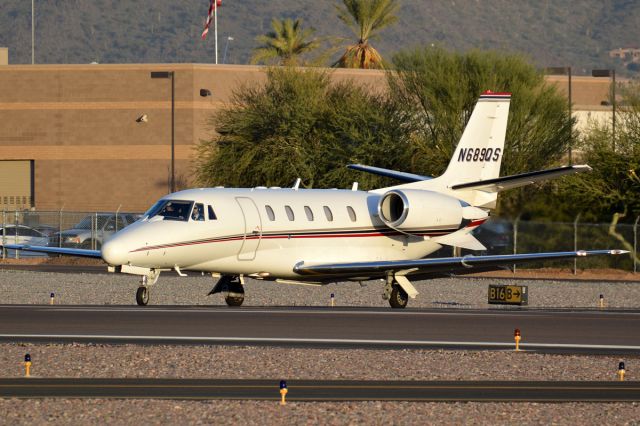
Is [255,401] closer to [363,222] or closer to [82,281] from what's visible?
[363,222]

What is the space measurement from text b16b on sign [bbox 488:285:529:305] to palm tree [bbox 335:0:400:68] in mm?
59219

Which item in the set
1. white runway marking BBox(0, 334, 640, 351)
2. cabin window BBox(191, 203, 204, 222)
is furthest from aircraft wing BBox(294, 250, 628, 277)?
white runway marking BBox(0, 334, 640, 351)

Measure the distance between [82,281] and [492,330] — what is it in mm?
21450

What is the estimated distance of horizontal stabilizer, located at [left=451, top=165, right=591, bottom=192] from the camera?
31766 mm

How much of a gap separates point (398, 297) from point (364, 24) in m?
62.7

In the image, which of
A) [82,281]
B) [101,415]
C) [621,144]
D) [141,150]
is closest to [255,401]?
[101,415]

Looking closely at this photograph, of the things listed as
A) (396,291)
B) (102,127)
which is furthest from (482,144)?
(102,127)

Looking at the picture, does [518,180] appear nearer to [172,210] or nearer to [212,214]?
[212,214]

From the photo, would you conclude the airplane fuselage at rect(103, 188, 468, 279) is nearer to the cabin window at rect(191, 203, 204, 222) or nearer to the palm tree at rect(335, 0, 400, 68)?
the cabin window at rect(191, 203, 204, 222)

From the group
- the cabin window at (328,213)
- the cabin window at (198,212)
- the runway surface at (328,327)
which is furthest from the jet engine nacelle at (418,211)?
the cabin window at (198,212)

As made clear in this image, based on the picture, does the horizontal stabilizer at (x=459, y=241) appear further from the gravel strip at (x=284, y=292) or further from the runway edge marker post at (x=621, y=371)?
the runway edge marker post at (x=621, y=371)

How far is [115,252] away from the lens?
29172mm

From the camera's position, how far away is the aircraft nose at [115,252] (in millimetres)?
29156

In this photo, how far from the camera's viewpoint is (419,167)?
205 feet
